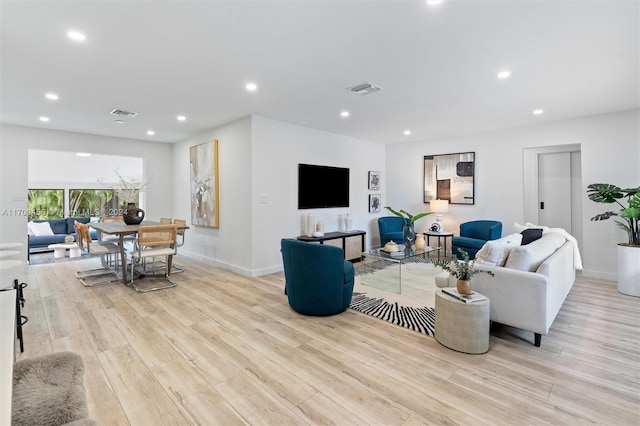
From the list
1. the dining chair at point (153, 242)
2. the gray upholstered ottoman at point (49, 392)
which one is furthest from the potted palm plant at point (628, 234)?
the dining chair at point (153, 242)

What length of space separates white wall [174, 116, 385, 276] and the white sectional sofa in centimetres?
322

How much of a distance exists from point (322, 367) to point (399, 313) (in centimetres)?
135

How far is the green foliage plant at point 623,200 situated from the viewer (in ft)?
13.3

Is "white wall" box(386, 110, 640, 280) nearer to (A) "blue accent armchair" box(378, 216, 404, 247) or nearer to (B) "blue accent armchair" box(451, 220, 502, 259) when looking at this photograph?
(B) "blue accent armchair" box(451, 220, 502, 259)

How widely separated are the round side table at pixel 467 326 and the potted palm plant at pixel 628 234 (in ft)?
10.2

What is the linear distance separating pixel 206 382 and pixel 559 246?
376cm

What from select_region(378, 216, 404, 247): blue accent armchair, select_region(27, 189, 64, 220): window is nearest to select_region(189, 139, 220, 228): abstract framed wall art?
select_region(378, 216, 404, 247): blue accent armchair

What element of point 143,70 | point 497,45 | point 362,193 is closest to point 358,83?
point 497,45

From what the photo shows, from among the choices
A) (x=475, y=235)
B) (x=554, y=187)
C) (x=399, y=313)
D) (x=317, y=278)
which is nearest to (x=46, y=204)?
(x=317, y=278)

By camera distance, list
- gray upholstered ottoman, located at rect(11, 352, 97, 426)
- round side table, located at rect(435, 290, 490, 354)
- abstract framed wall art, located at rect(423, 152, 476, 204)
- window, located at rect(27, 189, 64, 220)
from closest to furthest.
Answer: gray upholstered ottoman, located at rect(11, 352, 97, 426), round side table, located at rect(435, 290, 490, 354), abstract framed wall art, located at rect(423, 152, 476, 204), window, located at rect(27, 189, 64, 220)

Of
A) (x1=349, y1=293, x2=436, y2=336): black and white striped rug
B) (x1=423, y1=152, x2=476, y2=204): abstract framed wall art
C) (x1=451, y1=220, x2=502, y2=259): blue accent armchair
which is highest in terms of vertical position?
(x1=423, y1=152, x2=476, y2=204): abstract framed wall art

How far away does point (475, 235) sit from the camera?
5.83 m

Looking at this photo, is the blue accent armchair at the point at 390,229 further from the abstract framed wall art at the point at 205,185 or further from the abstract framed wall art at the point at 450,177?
the abstract framed wall art at the point at 205,185

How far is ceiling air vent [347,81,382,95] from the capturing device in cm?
360
